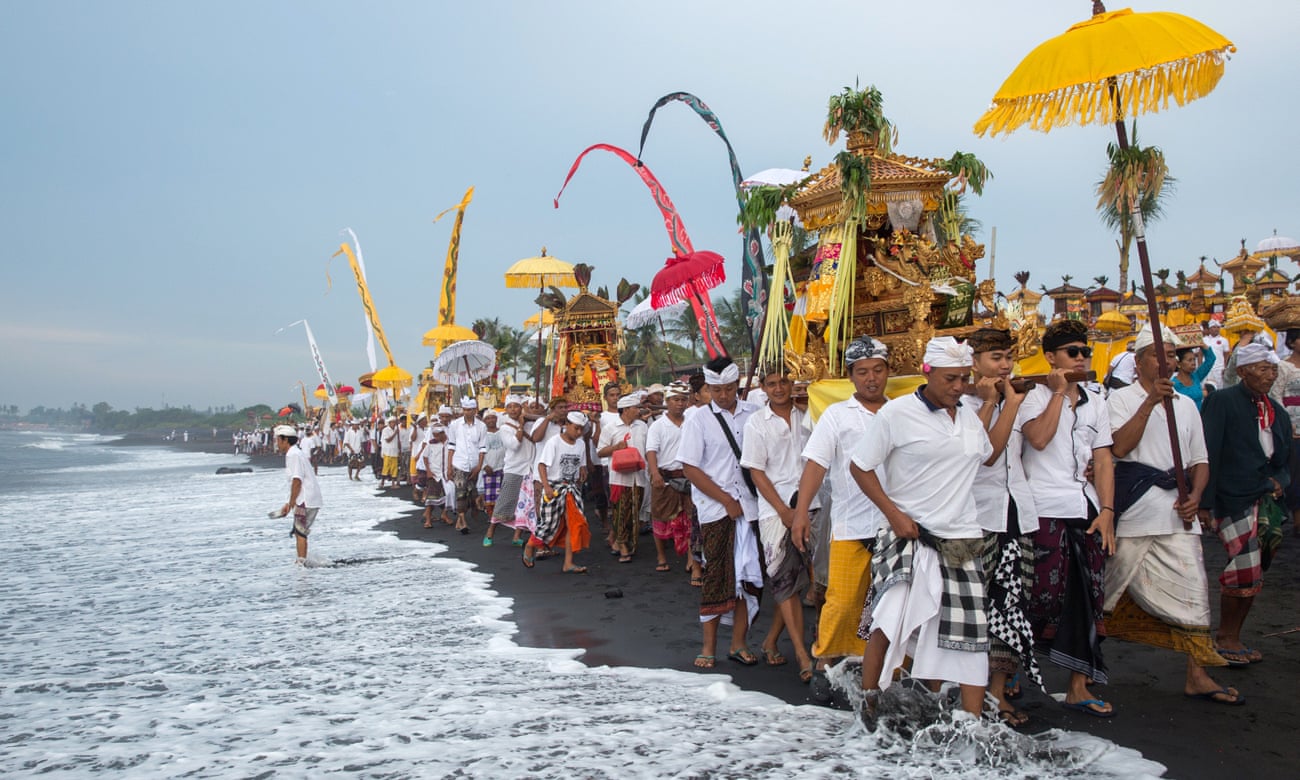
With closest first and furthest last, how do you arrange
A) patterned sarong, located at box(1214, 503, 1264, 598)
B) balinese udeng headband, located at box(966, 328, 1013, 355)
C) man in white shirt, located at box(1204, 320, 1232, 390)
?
balinese udeng headband, located at box(966, 328, 1013, 355) → patterned sarong, located at box(1214, 503, 1264, 598) → man in white shirt, located at box(1204, 320, 1232, 390)

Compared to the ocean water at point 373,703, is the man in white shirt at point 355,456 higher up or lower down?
higher up

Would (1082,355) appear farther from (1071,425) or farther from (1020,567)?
(1020,567)

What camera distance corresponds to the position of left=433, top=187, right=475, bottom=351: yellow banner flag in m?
22.4

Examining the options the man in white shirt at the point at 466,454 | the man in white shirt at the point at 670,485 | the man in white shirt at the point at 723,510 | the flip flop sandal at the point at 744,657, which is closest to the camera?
the man in white shirt at the point at 723,510

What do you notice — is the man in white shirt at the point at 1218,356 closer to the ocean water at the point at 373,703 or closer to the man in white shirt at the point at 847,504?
the man in white shirt at the point at 847,504

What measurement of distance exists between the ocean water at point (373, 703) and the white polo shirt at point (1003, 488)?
3.16ft

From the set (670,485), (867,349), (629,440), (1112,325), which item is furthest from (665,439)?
(1112,325)

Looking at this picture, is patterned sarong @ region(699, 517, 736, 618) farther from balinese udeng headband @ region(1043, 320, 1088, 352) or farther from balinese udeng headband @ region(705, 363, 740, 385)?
balinese udeng headband @ region(1043, 320, 1088, 352)

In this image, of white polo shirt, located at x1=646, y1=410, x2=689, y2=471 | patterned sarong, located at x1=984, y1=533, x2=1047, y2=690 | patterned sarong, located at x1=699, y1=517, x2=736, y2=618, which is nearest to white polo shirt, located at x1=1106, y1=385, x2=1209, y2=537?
patterned sarong, located at x1=984, y1=533, x2=1047, y2=690

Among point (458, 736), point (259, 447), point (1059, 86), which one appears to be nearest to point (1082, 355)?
point (1059, 86)

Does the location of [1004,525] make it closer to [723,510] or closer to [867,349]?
[867,349]

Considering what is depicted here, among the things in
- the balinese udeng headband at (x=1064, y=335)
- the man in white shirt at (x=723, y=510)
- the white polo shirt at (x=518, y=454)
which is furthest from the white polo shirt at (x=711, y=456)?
the white polo shirt at (x=518, y=454)

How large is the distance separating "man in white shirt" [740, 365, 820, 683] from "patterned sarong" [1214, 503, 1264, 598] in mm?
2281

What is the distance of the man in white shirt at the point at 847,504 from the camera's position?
462 cm
